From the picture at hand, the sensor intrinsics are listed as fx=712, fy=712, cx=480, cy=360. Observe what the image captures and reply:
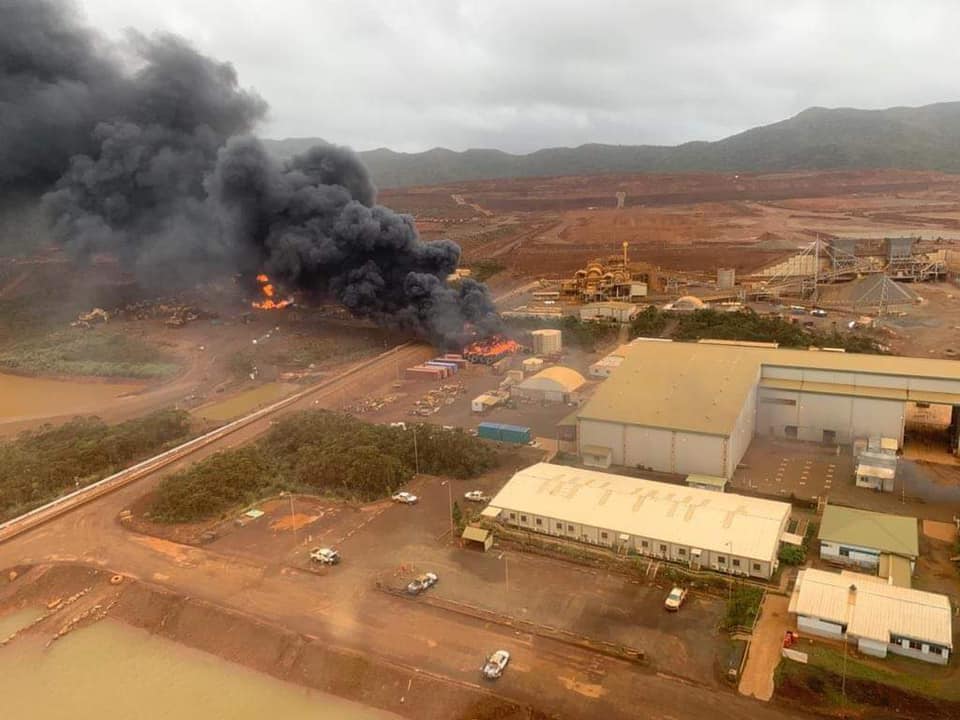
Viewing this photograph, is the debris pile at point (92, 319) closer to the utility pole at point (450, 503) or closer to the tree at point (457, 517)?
the utility pole at point (450, 503)

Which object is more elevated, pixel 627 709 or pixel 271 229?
pixel 271 229

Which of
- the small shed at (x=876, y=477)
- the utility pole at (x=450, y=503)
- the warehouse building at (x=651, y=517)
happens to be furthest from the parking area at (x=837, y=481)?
the utility pole at (x=450, y=503)

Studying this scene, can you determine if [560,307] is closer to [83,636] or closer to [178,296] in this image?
[178,296]

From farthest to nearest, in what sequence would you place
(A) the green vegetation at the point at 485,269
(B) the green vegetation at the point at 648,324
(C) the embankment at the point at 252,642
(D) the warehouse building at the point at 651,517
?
(A) the green vegetation at the point at 485,269
(B) the green vegetation at the point at 648,324
(D) the warehouse building at the point at 651,517
(C) the embankment at the point at 252,642

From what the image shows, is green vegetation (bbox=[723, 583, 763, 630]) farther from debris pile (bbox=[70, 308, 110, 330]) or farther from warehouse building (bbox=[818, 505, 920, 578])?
debris pile (bbox=[70, 308, 110, 330])

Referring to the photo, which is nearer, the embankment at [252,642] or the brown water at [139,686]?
the embankment at [252,642]

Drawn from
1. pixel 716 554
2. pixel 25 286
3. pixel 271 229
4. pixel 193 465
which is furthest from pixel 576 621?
pixel 25 286
